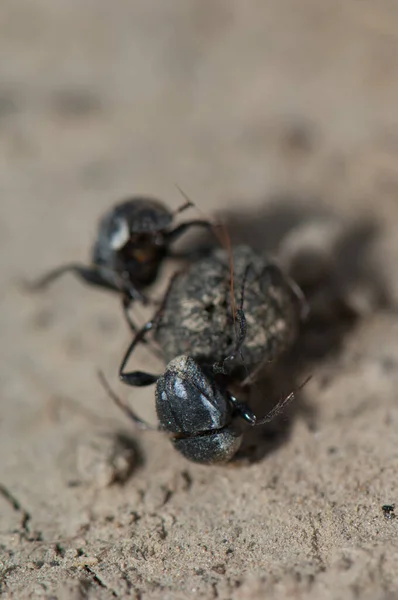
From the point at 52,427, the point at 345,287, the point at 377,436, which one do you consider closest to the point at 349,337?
the point at 345,287

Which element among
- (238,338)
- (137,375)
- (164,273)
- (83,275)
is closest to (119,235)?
(83,275)

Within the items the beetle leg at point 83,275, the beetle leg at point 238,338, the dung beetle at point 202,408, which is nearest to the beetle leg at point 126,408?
the dung beetle at point 202,408

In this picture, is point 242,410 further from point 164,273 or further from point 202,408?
point 164,273

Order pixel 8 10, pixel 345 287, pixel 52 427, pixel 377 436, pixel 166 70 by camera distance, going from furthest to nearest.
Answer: pixel 8 10 < pixel 166 70 < pixel 345 287 < pixel 52 427 < pixel 377 436

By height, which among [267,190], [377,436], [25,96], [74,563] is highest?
Answer: [25,96]

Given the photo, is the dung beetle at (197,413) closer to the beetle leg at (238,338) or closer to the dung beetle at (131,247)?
the beetle leg at (238,338)

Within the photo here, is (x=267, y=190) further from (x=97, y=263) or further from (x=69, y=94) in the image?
(x=69, y=94)
